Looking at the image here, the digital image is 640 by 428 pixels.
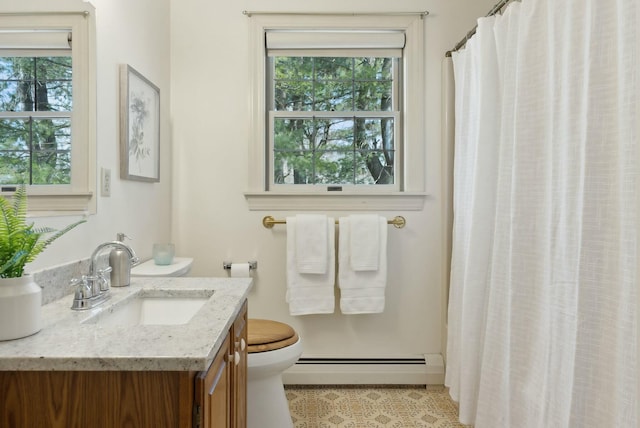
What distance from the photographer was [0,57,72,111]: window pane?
0.94 meters

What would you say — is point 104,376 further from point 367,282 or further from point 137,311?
point 367,282

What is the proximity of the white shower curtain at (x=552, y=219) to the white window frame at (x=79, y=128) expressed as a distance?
1.42 metres

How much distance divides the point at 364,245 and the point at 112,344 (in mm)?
1419

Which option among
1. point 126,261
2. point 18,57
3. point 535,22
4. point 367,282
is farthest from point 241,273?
point 535,22

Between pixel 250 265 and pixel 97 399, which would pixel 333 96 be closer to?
pixel 250 265

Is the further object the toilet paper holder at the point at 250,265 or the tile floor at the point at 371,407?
the toilet paper holder at the point at 250,265


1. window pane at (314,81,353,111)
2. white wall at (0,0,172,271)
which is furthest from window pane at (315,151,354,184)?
white wall at (0,0,172,271)

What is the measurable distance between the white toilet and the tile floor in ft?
0.84

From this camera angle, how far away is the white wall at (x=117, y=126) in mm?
1209

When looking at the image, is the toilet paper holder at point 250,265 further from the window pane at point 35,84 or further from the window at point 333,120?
the window pane at point 35,84

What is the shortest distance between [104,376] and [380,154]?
182 cm

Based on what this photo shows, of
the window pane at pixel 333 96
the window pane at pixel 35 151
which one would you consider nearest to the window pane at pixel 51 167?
the window pane at pixel 35 151

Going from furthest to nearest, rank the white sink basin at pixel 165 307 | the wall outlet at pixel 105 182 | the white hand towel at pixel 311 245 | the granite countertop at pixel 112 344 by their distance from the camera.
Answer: the white hand towel at pixel 311 245
the wall outlet at pixel 105 182
the white sink basin at pixel 165 307
the granite countertop at pixel 112 344

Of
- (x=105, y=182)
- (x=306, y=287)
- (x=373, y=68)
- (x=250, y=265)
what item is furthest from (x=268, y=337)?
(x=373, y=68)
